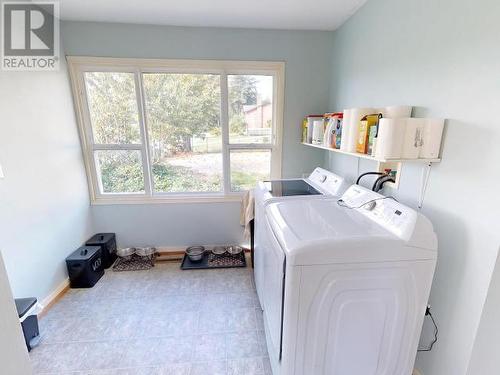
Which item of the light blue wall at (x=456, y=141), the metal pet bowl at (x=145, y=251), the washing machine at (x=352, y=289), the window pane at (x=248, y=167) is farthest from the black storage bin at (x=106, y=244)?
the light blue wall at (x=456, y=141)

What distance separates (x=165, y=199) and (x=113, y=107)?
112 cm

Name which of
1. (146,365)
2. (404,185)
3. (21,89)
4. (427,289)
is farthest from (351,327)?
(21,89)

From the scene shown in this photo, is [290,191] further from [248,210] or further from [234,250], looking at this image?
[234,250]

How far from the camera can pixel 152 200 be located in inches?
112

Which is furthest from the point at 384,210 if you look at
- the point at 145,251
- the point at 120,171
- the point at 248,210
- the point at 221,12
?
the point at 120,171

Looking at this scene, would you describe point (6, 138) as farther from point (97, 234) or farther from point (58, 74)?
point (97, 234)

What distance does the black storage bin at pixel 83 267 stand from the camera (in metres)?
2.34

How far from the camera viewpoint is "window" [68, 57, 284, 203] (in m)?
2.55

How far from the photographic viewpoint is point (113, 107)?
8.59ft

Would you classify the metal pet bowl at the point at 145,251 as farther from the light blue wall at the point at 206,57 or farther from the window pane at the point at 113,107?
the window pane at the point at 113,107

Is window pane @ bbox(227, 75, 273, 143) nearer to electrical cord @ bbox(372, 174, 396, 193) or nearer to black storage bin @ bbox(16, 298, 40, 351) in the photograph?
electrical cord @ bbox(372, 174, 396, 193)

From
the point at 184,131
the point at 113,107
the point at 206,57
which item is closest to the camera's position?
the point at 206,57

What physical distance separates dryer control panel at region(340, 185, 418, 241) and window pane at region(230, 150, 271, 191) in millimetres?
1387

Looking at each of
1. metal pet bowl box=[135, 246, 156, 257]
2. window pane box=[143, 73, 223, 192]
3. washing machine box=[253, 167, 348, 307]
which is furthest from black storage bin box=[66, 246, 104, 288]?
washing machine box=[253, 167, 348, 307]
